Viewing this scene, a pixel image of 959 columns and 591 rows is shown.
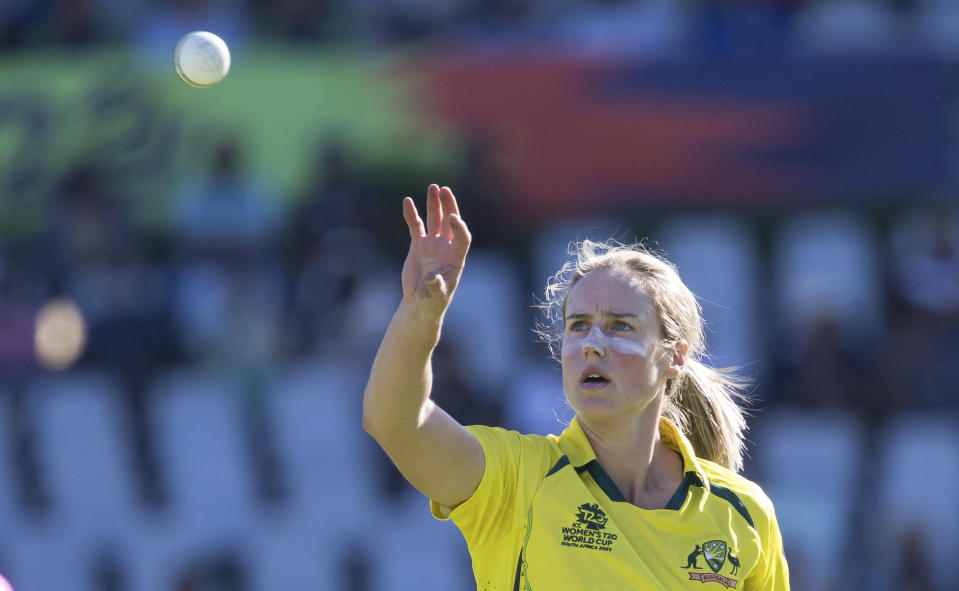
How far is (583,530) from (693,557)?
1.00 ft

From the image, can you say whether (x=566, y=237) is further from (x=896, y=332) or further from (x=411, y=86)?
(x=896, y=332)

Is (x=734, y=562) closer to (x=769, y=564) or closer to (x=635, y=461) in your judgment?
(x=769, y=564)

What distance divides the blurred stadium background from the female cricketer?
19.8 ft

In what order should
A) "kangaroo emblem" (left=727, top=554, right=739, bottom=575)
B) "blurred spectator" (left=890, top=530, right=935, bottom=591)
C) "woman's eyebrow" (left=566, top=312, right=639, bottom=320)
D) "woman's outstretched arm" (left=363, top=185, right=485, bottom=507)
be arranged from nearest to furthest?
"woman's outstretched arm" (left=363, top=185, right=485, bottom=507) < "kangaroo emblem" (left=727, top=554, right=739, bottom=575) < "woman's eyebrow" (left=566, top=312, right=639, bottom=320) < "blurred spectator" (left=890, top=530, right=935, bottom=591)

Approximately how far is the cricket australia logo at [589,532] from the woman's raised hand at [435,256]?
2.16 feet

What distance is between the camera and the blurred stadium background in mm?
9781

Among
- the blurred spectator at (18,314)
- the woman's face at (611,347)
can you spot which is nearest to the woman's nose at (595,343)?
the woman's face at (611,347)

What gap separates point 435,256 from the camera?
3125 millimetres

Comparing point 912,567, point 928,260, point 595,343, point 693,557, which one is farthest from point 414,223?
point 928,260

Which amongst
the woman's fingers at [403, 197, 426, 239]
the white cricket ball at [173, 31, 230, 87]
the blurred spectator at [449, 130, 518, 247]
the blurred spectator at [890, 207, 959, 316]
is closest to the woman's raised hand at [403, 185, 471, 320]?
the woman's fingers at [403, 197, 426, 239]

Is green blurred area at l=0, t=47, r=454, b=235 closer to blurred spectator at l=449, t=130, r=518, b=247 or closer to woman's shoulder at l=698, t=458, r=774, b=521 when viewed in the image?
→ blurred spectator at l=449, t=130, r=518, b=247

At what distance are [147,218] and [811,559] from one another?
5.71 m

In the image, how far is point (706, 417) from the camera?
398 cm

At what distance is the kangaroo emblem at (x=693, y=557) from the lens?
3.33m
